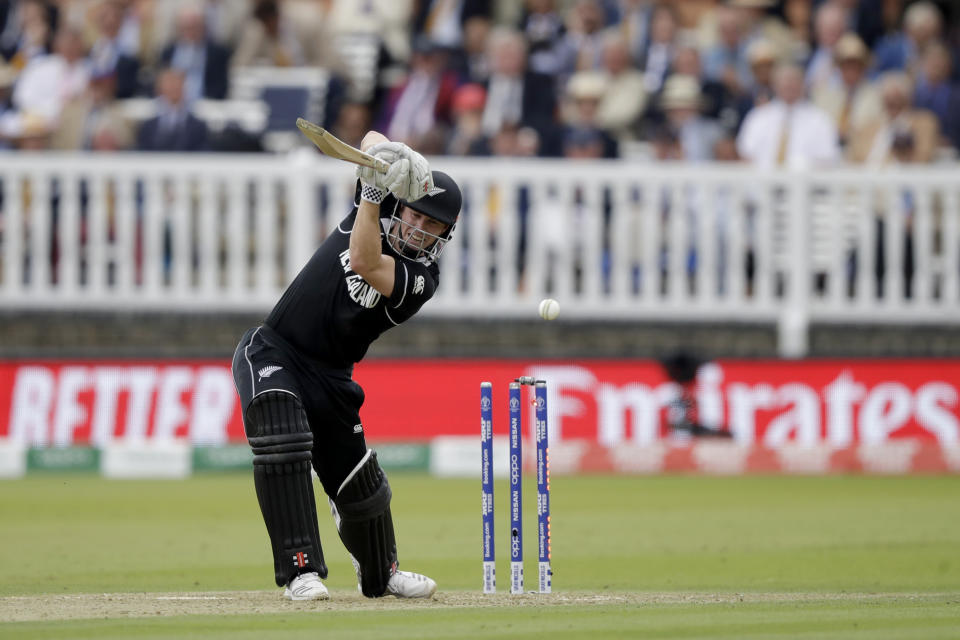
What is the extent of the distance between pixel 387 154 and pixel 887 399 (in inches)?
309

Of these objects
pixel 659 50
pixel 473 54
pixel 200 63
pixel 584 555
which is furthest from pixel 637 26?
pixel 584 555

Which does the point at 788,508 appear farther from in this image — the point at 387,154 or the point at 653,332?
the point at 387,154

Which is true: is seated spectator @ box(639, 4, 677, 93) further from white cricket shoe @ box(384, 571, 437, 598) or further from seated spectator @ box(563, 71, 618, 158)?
white cricket shoe @ box(384, 571, 437, 598)

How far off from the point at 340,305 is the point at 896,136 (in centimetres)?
801

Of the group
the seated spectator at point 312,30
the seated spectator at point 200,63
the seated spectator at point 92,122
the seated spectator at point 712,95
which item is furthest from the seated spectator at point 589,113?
the seated spectator at point 92,122

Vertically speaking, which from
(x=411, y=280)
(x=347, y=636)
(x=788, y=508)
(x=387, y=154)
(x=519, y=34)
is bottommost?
(x=788, y=508)

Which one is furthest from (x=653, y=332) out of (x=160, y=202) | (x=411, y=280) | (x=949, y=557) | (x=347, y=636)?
(x=347, y=636)

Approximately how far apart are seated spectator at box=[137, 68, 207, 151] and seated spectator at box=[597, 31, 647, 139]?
3.28m

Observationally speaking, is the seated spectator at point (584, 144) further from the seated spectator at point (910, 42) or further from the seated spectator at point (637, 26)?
the seated spectator at point (910, 42)

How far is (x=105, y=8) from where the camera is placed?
1427cm

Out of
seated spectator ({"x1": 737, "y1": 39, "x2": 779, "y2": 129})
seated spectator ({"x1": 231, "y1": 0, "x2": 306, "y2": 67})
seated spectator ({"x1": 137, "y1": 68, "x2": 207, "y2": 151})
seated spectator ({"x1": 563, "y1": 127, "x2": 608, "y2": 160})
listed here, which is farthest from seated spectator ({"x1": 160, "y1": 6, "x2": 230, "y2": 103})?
seated spectator ({"x1": 737, "y1": 39, "x2": 779, "y2": 129})

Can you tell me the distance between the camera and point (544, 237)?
12.3 meters

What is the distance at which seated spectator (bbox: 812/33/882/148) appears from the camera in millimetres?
13297

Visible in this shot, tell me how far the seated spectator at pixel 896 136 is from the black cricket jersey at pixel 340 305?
7748 millimetres
